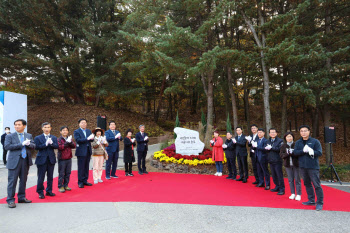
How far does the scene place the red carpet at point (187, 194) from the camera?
4926mm

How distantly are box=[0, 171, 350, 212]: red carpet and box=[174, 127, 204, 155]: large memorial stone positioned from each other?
2266 millimetres

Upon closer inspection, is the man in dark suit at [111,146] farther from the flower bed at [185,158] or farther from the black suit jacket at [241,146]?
the black suit jacket at [241,146]

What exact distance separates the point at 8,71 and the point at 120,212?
17760 millimetres

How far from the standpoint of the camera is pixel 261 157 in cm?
608

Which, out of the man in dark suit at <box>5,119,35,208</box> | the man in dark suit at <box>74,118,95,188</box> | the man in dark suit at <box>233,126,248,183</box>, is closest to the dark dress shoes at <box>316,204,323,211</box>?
the man in dark suit at <box>233,126,248,183</box>

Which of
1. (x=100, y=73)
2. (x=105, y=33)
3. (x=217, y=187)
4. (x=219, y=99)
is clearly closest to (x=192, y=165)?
(x=217, y=187)

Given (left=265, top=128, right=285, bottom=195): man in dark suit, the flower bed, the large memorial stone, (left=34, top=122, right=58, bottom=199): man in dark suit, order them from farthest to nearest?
the large memorial stone < the flower bed < (left=265, top=128, right=285, bottom=195): man in dark suit < (left=34, top=122, right=58, bottom=199): man in dark suit

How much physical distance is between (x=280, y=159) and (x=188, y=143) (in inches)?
170

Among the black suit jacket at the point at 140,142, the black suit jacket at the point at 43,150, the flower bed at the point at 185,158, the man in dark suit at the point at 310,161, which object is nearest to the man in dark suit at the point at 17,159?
the black suit jacket at the point at 43,150

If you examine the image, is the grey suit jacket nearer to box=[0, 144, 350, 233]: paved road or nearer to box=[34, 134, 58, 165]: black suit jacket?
box=[34, 134, 58, 165]: black suit jacket

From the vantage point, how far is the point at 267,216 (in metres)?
4.09

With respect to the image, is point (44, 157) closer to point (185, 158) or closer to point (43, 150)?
point (43, 150)

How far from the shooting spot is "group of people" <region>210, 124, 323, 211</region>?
15.1 feet

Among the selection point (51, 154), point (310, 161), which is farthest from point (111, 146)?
Result: point (310, 161)
